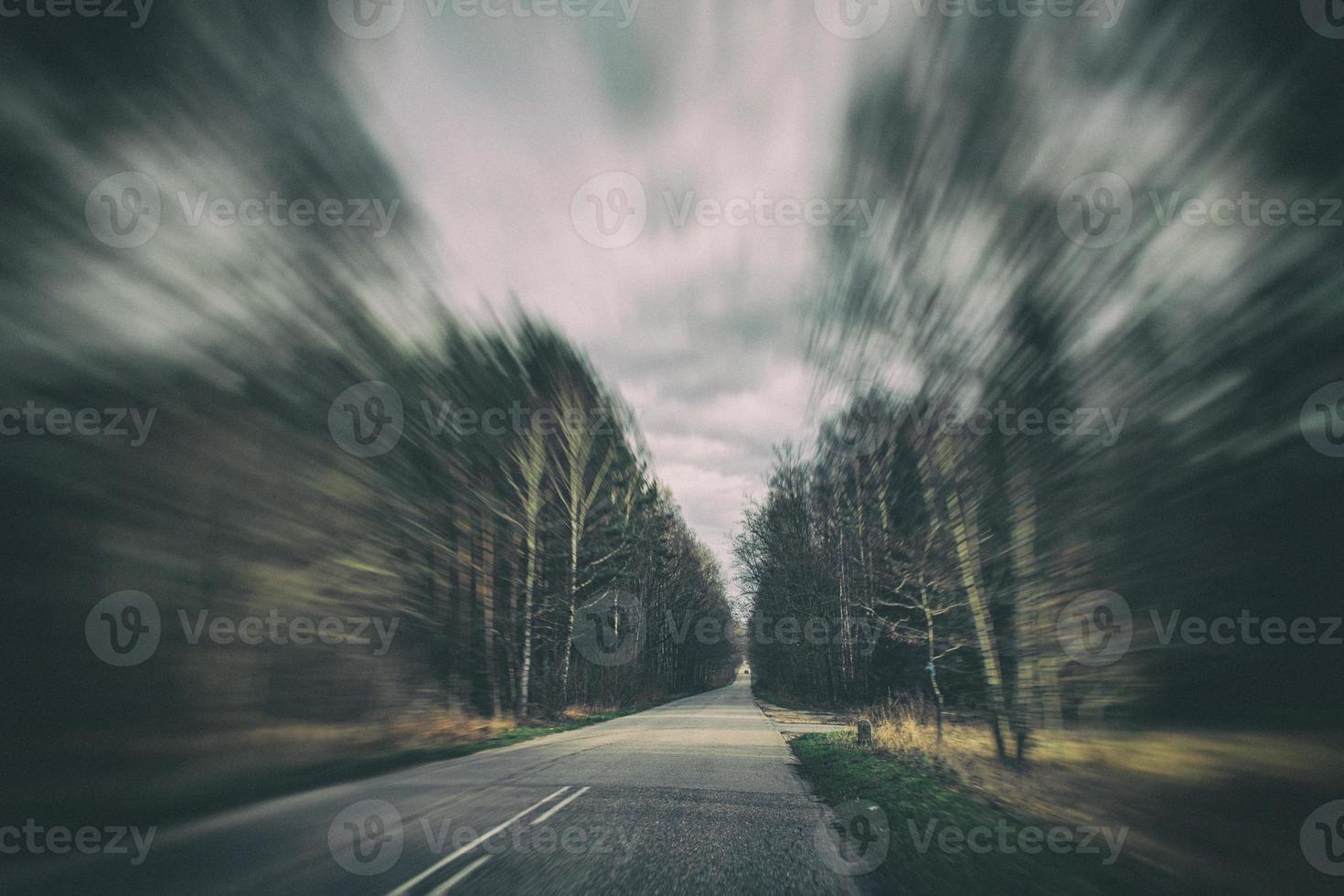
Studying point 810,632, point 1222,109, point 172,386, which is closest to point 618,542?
point 810,632

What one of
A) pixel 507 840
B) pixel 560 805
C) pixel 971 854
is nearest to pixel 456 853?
pixel 507 840

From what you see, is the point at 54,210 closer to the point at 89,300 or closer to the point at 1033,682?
the point at 89,300

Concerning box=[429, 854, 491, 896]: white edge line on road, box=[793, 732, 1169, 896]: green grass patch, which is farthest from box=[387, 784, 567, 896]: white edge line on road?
box=[793, 732, 1169, 896]: green grass patch

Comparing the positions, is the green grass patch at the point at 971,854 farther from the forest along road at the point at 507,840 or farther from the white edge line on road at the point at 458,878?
the white edge line on road at the point at 458,878

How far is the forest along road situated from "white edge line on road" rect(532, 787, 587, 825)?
2 cm

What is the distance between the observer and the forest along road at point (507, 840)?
12.8 ft

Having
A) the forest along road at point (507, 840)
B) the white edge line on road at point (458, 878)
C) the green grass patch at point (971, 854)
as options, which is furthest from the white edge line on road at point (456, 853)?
the green grass patch at point (971, 854)

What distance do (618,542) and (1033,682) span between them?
20023 mm

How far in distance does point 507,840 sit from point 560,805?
144cm

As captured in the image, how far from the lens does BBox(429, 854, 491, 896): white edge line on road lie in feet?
12.3

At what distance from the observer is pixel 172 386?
20.4 ft

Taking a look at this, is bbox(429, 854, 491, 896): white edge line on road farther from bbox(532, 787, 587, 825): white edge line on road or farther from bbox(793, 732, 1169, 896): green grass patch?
bbox(793, 732, 1169, 896): green grass patch

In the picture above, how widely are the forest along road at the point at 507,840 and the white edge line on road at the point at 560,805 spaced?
0.02 m

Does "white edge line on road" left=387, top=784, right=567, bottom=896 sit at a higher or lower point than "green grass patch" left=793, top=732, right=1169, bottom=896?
higher
